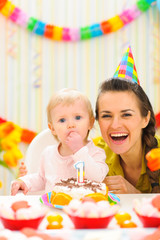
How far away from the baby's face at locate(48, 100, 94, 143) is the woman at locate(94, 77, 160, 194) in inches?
A: 5.9

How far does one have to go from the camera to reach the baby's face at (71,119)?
1150mm

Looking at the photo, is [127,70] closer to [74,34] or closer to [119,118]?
[119,118]

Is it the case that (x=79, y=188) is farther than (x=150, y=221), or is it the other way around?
(x=79, y=188)

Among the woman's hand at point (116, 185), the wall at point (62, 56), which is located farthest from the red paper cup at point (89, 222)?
the wall at point (62, 56)

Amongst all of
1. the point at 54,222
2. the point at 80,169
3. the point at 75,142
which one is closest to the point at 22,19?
the point at 75,142

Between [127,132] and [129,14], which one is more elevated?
[129,14]

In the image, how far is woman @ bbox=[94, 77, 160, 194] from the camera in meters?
1.28

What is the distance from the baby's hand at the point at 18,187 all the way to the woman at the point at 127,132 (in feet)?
1.06

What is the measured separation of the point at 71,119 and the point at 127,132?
27 cm

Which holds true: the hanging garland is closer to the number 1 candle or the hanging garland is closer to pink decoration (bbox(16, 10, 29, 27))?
pink decoration (bbox(16, 10, 29, 27))

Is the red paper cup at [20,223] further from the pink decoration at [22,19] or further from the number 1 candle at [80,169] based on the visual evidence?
the pink decoration at [22,19]

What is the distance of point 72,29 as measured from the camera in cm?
249

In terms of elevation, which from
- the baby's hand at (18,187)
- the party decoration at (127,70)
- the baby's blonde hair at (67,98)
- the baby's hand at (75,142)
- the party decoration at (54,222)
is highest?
the party decoration at (127,70)

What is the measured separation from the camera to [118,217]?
70 centimetres
